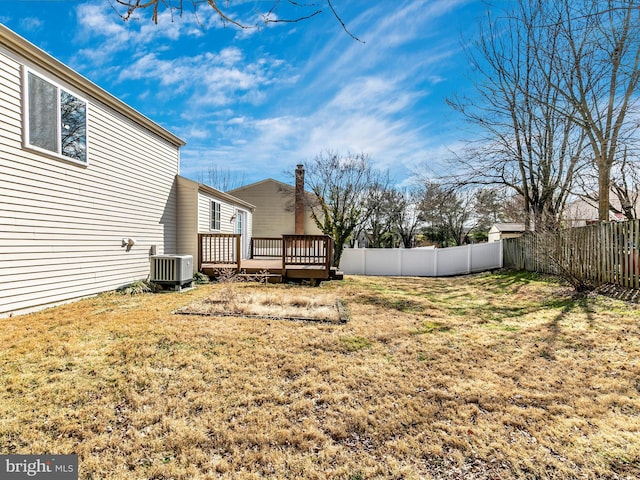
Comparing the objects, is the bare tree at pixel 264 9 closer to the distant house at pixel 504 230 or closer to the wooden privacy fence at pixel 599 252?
the wooden privacy fence at pixel 599 252

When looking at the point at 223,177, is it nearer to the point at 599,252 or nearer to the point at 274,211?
the point at 274,211

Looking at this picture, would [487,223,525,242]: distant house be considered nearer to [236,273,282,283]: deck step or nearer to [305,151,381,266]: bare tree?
[305,151,381,266]: bare tree

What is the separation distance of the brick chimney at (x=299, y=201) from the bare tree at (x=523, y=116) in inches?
335

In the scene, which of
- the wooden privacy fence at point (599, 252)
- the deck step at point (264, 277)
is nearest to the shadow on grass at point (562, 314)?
the wooden privacy fence at point (599, 252)

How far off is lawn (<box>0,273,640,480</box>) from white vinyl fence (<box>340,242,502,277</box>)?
8.40 meters

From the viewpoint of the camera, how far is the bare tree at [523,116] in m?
9.90

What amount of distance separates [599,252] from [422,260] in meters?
6.80

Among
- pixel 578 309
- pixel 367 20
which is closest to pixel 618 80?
pixel 578 309

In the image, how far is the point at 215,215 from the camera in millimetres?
11328

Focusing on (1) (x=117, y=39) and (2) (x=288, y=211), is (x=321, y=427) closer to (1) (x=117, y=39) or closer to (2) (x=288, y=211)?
(1) (x=117, y=39)

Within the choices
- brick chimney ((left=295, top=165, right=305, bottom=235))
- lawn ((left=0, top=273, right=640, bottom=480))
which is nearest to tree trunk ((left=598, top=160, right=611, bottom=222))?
lawn ((left=0, top=273, right=640, bottom=480))

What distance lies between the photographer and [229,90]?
9047 mm

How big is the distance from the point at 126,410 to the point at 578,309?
7.14 m

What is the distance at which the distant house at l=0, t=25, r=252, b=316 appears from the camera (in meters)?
4.98
